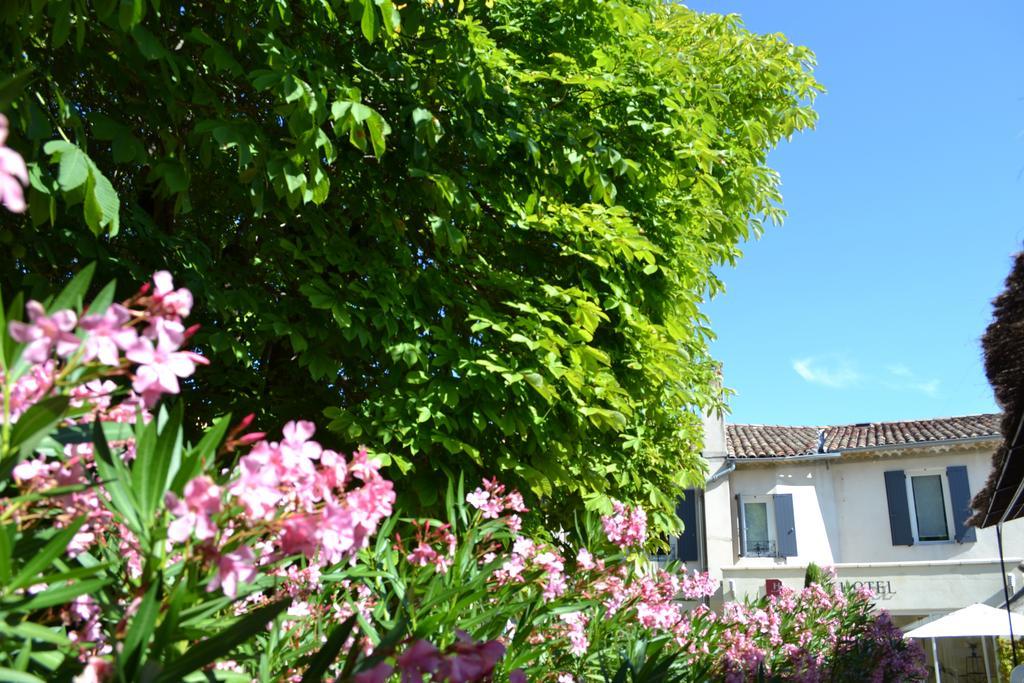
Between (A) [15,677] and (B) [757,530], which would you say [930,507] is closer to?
(B) [757,530]

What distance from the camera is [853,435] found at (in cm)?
2234

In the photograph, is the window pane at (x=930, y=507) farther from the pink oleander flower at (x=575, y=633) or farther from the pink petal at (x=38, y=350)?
the pink petal at (x=38, y=350)

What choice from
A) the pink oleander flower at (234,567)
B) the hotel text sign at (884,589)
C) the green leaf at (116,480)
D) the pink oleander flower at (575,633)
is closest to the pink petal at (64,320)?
the green leaf at (116,480)

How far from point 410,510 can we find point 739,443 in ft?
65.1

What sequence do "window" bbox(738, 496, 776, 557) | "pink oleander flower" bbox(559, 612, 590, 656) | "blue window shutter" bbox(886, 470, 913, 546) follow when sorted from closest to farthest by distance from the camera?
1. "pink oleander flower" bbox(559, 612, 590, 656)
2. "blue window shutter" bbox(886, 470, 913, 546)
3. "window" bbox(738, 496, 776, 557)

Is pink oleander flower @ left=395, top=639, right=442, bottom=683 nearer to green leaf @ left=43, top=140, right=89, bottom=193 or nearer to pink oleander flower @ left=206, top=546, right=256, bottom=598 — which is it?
pink oleander flower @ left=206, top=546, right=256, bottom=598

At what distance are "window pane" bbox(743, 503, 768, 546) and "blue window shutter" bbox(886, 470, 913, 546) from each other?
3062 millimetres

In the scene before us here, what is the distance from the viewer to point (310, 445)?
3.82 feet

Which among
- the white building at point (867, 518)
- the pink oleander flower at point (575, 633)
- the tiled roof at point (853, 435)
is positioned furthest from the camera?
the tiled roof at point (853, 435)

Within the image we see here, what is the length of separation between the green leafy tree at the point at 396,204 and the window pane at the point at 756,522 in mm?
16026

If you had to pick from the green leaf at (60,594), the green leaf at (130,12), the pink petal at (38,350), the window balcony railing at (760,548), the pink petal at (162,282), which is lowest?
the green leaf at (60,594)

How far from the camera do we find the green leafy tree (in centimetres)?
328

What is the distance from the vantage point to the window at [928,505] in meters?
19.4

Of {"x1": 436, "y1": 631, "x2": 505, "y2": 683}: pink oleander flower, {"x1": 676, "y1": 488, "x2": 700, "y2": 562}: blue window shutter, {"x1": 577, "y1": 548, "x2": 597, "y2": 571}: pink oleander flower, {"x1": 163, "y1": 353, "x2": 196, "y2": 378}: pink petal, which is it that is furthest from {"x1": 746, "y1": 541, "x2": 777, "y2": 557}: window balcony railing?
→ {"x1": 163, "y1": 353, "x2": 196, "y2": 378}: pink petal
